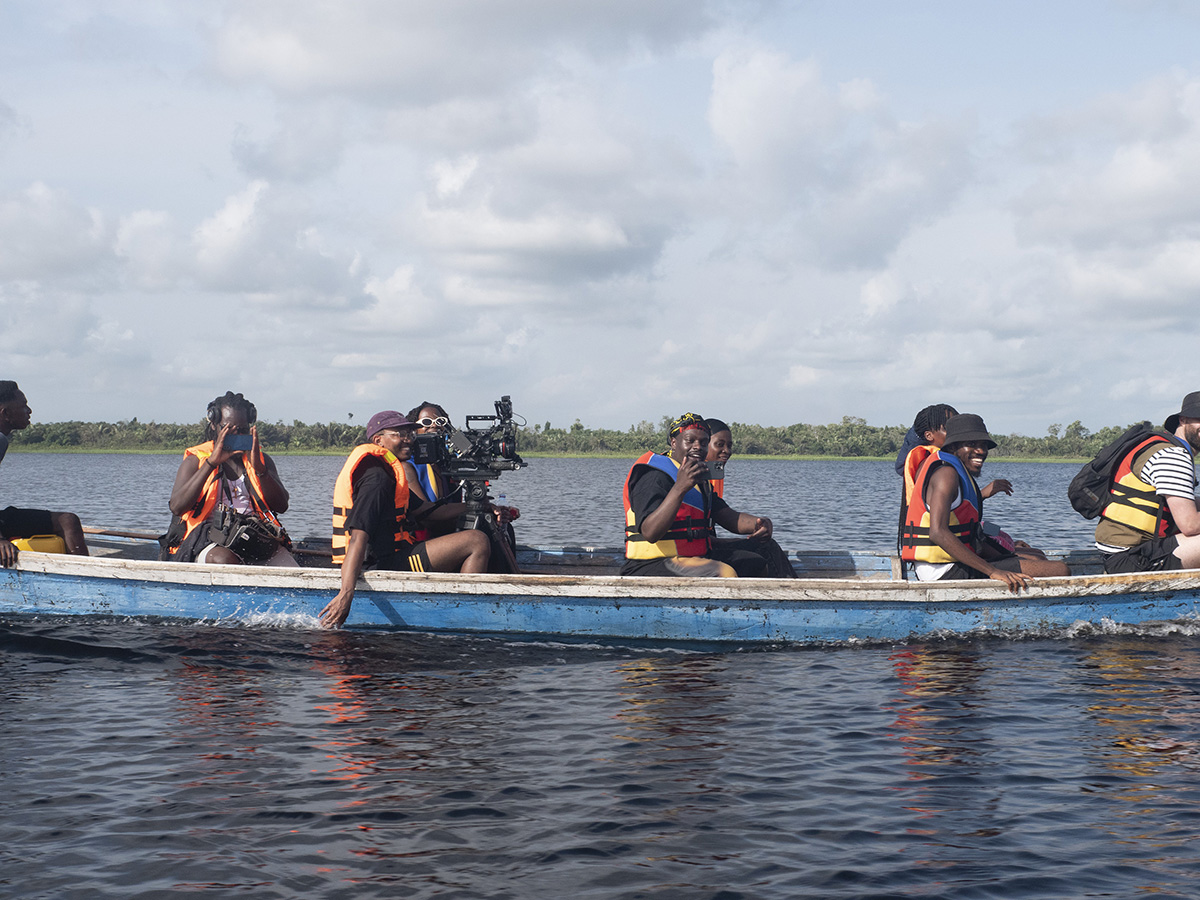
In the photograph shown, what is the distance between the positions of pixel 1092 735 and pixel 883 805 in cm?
194

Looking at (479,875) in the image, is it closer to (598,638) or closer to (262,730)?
(262,730)

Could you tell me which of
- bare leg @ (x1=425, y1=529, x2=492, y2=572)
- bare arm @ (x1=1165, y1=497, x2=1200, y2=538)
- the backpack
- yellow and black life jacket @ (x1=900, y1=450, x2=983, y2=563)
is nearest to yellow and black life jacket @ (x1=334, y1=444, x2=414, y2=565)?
bare leg @ (x1=425, y1=529, x2=492, y2=572)

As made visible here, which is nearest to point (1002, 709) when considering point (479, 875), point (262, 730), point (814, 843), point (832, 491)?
point (814, 843)

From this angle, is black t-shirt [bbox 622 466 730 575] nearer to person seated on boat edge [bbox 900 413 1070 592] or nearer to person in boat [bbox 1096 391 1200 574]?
person seated on boat edge [bbox 900 413 1070 592]

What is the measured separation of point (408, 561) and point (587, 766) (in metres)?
3.52

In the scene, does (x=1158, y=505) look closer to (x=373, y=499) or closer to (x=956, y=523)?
(x=956, y=523)

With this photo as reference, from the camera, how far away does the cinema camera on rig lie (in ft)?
28.6

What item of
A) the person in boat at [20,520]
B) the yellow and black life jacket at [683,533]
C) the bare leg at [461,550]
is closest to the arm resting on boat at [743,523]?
the yellow and black life jacket at [683,533]

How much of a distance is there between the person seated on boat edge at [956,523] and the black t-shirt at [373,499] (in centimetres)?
430

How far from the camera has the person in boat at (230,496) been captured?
8.44 m

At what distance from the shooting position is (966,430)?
7992mm

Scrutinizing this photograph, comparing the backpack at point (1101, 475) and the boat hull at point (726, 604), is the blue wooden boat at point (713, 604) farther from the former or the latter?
the backpack at point (1101, 475)

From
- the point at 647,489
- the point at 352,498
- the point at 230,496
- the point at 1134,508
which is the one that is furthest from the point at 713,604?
the point at 230,496

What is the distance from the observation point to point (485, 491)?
8.73 metres
